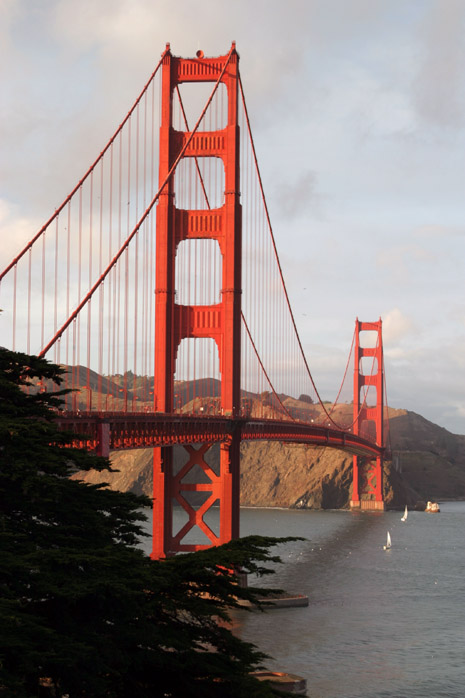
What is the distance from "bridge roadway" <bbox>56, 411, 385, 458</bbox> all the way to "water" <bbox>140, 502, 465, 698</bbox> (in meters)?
8.17

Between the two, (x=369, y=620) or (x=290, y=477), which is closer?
(x=369, y=620)

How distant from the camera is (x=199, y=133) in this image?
51.2 metres

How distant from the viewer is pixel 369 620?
4309cm

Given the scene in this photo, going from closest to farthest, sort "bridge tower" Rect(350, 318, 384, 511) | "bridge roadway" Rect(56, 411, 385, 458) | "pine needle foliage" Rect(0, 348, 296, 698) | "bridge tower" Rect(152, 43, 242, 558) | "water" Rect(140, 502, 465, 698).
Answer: "pine needle foliage" Rect(0, 348, 296, 698), "bridge roadway" Rect(56, 411, 385, 458), "water" Rect(140, 502, 465, 698), "bridge tower" Rect(152, 43, 242, 558), "bridge tower" Rect(350, 318, 384, 511)

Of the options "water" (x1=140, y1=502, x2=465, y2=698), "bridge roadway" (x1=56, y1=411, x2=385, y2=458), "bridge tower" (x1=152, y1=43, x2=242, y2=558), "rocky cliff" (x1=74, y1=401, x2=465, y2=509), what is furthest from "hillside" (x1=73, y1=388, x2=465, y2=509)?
"bridge tower" (x1=152, y1=43, x2=242, y2=558)

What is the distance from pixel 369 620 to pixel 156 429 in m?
13.0

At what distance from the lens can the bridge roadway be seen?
3139 centimetres

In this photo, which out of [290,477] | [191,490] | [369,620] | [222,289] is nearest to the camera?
[369,620]

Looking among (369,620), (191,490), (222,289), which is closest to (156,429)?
(191,490)

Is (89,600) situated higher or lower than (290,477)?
higher

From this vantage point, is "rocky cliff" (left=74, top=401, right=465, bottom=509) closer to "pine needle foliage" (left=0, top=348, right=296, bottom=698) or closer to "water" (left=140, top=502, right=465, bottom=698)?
"water" (left=140, top=502, right=465, bottom=698)

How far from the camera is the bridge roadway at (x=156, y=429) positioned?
3139cm

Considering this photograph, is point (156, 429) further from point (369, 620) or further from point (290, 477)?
point (290, 477)

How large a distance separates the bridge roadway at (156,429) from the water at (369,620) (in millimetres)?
8173
